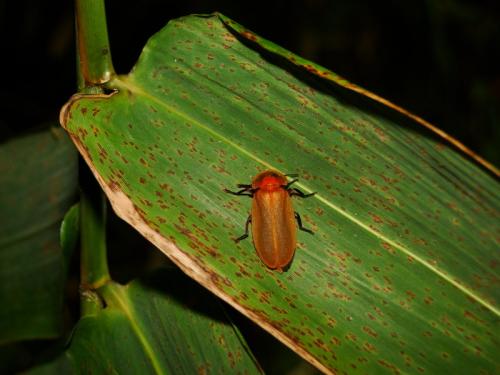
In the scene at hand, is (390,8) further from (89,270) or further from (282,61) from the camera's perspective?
(89,270)

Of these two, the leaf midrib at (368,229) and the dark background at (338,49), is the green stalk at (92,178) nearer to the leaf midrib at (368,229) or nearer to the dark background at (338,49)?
the leaf midrib at (368,229)

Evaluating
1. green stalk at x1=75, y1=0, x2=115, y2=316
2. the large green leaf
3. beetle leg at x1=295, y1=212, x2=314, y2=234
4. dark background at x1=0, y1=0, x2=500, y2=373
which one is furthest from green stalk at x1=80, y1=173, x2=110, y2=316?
dark background at x1=0, y1=0, x2=500, y2=373

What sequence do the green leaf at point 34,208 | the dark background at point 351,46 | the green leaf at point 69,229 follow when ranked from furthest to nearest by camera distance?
the dark background at point 351,46 → the green leaf at point 34,208 → the green leaf at point 69,229

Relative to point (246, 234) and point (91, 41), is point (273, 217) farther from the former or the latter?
point (91, 41)

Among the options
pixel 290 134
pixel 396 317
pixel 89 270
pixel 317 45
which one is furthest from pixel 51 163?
pixel 317 45

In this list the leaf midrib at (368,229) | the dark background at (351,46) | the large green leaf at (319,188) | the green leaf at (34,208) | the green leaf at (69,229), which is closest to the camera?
the large green leaf at (319,188)

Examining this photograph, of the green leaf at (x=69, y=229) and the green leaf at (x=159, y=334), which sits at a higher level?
the green leaf at (x=69, y=229)

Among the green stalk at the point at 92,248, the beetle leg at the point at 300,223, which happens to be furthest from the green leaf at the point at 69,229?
the beetle leg at the point at 300,223
